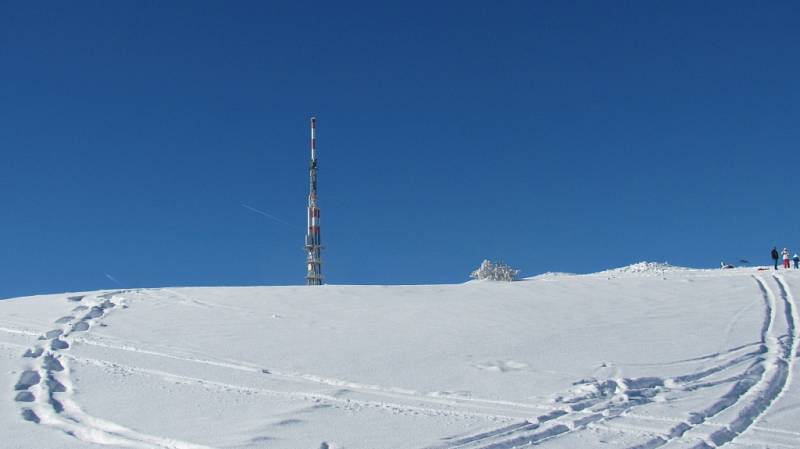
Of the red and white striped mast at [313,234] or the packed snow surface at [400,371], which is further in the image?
the red and white striped mast at [313,234]

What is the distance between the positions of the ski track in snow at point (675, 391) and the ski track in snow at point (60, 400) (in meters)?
3.78

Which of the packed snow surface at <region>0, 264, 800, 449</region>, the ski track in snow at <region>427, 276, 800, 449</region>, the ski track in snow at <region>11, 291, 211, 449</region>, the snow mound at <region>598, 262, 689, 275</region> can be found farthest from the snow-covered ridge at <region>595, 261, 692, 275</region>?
the ski track in snow at <region>11, 291, 211, 449</region>

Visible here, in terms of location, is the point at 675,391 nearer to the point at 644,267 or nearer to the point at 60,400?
the point at 60,400

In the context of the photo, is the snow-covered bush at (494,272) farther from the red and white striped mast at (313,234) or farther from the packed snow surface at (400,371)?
the packed snow surface at (400,371)

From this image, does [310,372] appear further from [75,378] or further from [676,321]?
[676,321]

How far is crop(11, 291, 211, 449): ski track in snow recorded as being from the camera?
916cm

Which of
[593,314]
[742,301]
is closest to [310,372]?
[593,314]

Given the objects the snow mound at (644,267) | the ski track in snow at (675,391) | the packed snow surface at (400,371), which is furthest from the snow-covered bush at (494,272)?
the ski track in snow at (675,391)

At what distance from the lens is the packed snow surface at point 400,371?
9.48m

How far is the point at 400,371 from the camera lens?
13.2m

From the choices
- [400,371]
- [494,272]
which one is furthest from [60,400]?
[494,272]

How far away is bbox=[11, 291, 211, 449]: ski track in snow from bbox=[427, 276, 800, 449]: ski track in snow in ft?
12.4

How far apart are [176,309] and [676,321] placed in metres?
13.0

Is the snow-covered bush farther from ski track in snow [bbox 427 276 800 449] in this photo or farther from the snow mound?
ski track in snow [bbox 427 276 800 449]
